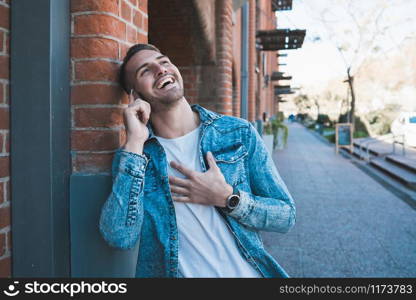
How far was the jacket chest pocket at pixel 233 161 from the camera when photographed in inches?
68.6

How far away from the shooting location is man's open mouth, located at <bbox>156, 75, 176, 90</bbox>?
177 cm

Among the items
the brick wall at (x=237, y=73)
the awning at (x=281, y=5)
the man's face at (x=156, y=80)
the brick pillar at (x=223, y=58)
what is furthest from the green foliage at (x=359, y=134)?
the man's face at (x=156, y=80)

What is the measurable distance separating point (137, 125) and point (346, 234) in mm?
4689

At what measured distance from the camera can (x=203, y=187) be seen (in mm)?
1625

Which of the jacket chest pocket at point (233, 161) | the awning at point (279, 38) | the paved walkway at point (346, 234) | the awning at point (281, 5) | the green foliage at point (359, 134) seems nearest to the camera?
the jacket chest pocket at point (233, 161)

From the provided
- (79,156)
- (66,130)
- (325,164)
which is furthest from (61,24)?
(325,164)

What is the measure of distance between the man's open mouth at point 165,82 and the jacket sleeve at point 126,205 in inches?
12.6

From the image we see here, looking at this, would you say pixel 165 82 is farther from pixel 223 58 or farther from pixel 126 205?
pixel 223 58

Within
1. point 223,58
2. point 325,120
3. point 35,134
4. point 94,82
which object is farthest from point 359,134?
point 35,134

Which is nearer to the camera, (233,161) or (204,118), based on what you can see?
(233,161)

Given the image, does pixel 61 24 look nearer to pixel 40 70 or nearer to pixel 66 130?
pixel 40 70

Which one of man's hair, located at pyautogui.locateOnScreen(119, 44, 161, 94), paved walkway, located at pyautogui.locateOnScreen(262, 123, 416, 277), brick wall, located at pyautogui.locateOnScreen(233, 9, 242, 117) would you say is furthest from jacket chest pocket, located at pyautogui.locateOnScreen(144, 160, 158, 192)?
brick wall, located at pyautogui.locateOnScreen(233, 9, 242, 117)

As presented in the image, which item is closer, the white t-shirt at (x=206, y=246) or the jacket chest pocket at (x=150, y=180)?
the white t-shirt at (x=206, y=246)

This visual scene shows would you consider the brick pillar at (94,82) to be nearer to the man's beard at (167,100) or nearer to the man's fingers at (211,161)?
the man's beard at (167,100)
